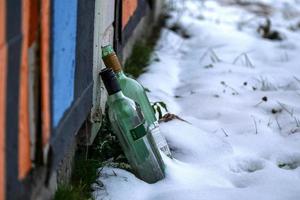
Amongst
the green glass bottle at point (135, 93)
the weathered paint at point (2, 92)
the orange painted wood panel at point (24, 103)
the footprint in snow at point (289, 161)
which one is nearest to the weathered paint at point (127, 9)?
the green glass bottle at point (135, 93)

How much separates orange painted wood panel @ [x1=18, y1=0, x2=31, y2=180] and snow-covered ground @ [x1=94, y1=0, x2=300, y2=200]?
23.3 inches

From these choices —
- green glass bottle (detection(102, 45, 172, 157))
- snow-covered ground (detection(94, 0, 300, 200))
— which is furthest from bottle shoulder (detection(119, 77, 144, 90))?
snow-covered ground (detection(94, 0, 300, 200))

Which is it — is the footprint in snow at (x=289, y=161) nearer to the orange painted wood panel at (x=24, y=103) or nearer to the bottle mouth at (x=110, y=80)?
the bottle mouth at (x=110, y=80)

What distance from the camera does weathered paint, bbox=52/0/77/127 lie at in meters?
1.67

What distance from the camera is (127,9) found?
11.0ft

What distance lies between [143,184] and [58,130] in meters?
0.55

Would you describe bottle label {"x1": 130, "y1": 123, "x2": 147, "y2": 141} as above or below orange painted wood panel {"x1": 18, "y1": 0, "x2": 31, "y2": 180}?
below

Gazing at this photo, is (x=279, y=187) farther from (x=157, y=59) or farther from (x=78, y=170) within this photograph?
(x=157, y=59)

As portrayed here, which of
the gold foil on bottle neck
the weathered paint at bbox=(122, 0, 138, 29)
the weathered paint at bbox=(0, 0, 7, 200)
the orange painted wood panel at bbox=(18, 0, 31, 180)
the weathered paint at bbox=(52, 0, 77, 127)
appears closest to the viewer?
the weathered paint at bbox=(0, 0, 7, 200)

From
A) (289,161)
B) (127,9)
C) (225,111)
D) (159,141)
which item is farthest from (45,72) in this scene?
(127,9)

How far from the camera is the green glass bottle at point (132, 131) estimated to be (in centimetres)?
213

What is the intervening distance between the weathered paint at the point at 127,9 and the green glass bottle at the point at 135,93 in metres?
0.84

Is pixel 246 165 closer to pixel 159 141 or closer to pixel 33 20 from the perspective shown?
pixel 159 141

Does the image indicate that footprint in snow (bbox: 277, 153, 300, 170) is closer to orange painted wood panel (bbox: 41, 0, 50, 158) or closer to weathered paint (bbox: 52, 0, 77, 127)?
weathered paint (bbox: 52, 0, 77, 127)
